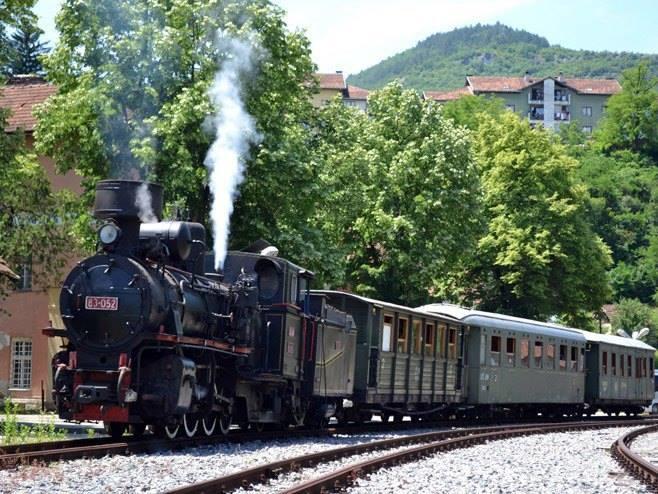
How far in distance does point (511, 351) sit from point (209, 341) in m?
15.9

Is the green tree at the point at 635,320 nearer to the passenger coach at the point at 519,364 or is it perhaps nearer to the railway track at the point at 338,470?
the passenger coach at the point at 519,364

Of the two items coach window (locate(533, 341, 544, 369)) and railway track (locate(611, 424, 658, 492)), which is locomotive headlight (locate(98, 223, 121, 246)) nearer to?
railway track (locate(611, 424, 658, 492))

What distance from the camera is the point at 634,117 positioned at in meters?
126

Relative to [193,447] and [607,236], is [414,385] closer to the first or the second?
[193,447]

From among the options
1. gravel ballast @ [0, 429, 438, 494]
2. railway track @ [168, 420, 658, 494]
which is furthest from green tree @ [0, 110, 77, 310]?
gravel ballast @ [0, 429, 438, 494]


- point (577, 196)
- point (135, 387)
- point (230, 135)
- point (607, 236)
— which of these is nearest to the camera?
point (135, 387)

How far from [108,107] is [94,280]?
12838 millimetres

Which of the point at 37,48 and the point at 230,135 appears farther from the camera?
the point at 37,48

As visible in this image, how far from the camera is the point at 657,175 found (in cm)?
12131

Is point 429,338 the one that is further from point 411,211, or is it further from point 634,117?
point 634,117

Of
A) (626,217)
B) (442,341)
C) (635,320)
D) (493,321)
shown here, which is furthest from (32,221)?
(626,217)

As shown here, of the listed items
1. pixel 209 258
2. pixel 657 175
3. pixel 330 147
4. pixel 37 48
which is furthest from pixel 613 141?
pixel 209 258

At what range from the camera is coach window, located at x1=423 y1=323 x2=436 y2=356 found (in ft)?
87.0

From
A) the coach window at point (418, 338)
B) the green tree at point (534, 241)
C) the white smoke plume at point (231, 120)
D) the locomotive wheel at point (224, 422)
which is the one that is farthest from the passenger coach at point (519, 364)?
the green tree at point (534, 241)
